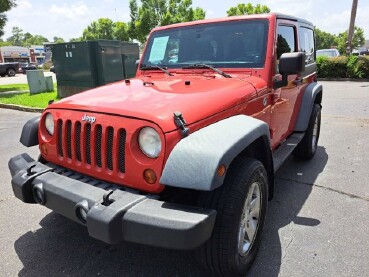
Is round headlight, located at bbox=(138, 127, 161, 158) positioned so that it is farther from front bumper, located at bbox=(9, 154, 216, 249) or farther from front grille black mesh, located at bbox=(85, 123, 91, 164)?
front grille black mesh, located at bbox=(85, 123, 91, 164)

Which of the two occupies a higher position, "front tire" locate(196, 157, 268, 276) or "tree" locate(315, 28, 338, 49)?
"tree" locate(315, 28, 338, 49)

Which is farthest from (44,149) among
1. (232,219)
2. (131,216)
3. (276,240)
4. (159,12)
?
(159,12)

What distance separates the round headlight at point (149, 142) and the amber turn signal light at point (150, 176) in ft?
0.31

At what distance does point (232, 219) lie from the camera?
212 cm

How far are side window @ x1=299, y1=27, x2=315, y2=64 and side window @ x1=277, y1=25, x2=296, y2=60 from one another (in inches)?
15.1

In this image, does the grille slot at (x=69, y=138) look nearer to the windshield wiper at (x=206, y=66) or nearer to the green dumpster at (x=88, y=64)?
the windshield wiper at (x=206, y=66)

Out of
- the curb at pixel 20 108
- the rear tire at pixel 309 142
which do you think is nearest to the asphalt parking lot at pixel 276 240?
the rear tire at pixel 309 142

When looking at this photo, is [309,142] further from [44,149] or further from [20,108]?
[20,108]

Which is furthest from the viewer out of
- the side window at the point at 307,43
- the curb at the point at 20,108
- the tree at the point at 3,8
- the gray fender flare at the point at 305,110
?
the tree at the point at 3,8

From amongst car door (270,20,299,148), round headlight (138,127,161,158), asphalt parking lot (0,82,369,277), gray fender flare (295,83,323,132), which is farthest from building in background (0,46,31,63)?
round headlight (138,127,161,158)

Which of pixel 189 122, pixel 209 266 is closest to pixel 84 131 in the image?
pixel 189 122

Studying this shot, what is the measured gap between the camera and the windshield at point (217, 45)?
3369mm

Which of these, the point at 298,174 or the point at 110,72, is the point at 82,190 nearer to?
the point at 298,174

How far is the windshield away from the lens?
337 cm
